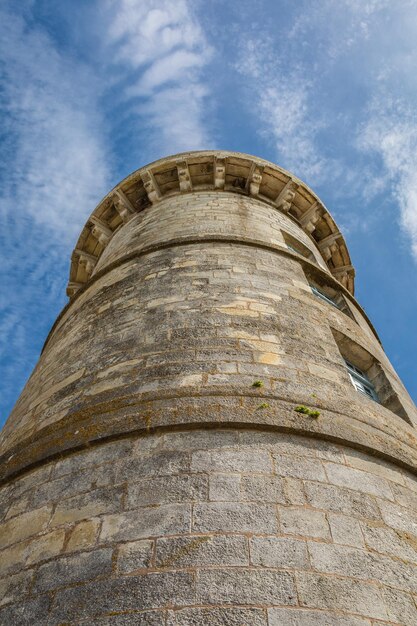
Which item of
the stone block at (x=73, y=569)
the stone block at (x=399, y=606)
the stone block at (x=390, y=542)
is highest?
the stone block at (x=73, y=569)

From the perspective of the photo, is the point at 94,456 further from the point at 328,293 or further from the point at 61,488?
the point at 328,293

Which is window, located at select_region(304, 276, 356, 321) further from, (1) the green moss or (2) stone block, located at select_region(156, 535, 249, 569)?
(2) stone block, located at select_region(156, 535, 249, 569)

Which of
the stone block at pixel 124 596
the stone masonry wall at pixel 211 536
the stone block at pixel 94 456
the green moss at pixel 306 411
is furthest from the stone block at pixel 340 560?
the stone block at pixel 94 456

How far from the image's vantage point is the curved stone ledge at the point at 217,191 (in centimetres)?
995

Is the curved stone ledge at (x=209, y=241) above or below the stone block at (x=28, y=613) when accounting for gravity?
above

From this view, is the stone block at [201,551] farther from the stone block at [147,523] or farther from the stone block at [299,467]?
the stone block at [299,467]

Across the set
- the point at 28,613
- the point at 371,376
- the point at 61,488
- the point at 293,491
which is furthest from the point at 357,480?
the point at 371,376

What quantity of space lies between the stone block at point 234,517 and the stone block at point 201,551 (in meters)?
0.06

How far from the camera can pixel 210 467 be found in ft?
9.82

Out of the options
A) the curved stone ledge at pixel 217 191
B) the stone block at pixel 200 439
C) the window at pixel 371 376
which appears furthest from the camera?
the curved stone ledge at pixel 217 191

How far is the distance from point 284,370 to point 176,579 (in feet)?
6.30

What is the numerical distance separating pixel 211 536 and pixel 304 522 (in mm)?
511

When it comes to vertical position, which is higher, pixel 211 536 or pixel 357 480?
pixel 357 480

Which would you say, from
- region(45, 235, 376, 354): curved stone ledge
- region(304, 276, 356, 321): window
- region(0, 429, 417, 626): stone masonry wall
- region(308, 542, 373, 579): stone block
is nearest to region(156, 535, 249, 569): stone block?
region(0, 429, 417, 626): stone masonry wall
